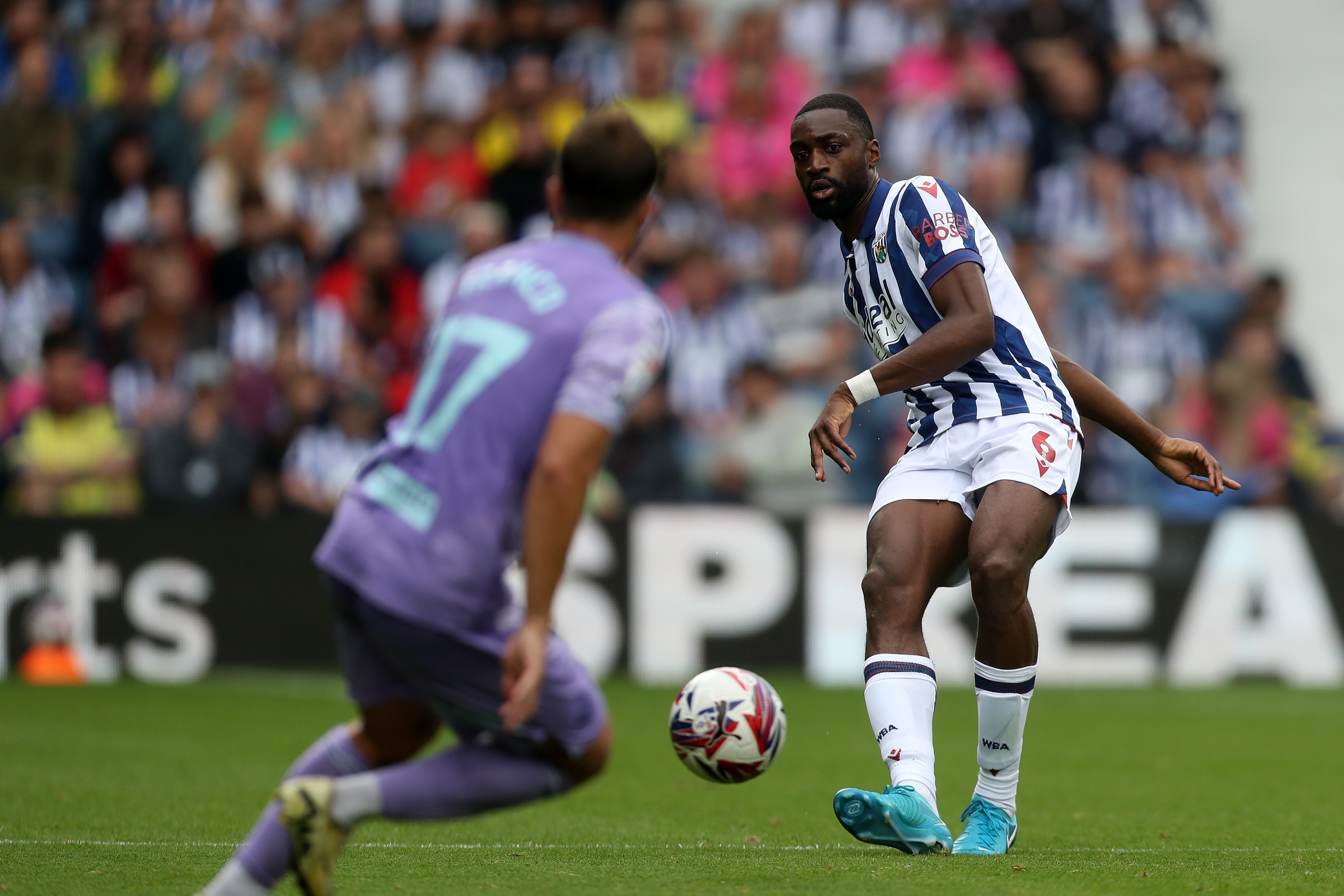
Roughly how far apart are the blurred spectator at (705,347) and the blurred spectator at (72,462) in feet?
14.0

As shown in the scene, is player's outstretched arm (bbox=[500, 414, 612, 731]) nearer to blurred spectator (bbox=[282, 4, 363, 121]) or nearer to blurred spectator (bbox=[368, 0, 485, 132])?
blurred spectator (bbox=[368, 0, 485, 132])

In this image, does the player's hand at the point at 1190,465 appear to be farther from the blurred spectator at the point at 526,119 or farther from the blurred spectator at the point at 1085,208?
the blurred spectator at the point at 526,119

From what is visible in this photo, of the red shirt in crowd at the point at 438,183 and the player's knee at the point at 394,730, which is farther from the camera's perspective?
the red shirt in crowd at the point at 438,183

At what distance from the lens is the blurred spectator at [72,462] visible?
12.7 metres

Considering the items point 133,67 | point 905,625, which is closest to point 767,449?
point 133,67

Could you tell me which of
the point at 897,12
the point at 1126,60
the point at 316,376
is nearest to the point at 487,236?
the point at 316,376

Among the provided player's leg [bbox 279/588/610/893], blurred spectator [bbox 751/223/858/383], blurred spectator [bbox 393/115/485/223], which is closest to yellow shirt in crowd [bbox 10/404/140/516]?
blurred spectator [bbox 393/115/485/223]

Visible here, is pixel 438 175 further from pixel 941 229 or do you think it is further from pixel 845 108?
pixel 941 229

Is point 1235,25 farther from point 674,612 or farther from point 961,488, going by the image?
point 961,488

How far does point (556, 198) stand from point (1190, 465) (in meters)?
2.84

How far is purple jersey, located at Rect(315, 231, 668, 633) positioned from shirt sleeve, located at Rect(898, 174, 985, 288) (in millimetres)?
1788

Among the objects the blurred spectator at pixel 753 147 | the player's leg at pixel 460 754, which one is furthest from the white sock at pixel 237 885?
the blurred spectator at pixel 753 147

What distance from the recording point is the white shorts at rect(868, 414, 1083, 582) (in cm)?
538

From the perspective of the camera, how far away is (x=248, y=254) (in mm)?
14328
